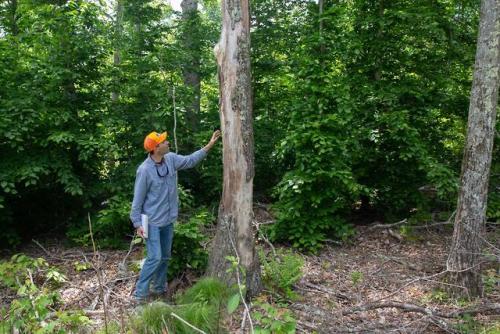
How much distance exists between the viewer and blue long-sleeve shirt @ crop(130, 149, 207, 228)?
17.7 feet

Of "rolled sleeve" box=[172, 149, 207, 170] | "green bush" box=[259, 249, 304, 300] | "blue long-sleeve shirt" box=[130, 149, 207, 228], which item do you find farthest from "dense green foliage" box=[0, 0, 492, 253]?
"green bush" box=[259, 249, 304, 300]

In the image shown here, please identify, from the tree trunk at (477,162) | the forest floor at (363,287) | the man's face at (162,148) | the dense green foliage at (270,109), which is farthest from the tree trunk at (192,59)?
the tree trunk at (477,162)

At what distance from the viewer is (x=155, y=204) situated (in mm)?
5461

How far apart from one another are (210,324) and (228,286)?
1.31 m

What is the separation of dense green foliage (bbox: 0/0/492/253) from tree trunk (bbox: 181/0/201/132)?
44 millimetres

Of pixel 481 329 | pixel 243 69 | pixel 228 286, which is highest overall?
pixel 243 69

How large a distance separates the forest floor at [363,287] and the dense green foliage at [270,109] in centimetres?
56

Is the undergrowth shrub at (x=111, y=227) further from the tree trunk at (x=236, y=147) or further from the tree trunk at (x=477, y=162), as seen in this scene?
the tree trunk at (x=477, y=162)

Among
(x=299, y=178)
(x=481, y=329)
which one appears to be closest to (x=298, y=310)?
(x=481, y=329)

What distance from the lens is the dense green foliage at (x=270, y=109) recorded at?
298 inches

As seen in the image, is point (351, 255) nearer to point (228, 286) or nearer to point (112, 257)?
point (228, 286)

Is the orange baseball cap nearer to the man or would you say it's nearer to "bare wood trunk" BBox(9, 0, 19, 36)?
the man

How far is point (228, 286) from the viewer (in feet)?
18.0

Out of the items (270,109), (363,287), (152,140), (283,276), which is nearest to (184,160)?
(152,140)
